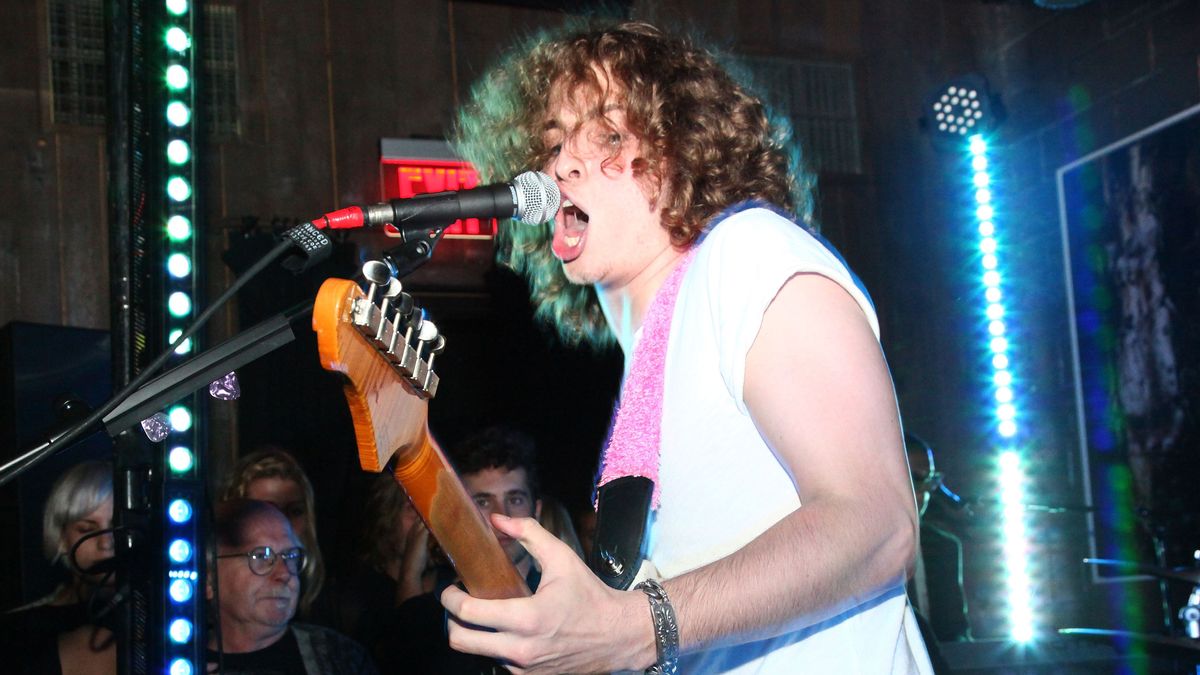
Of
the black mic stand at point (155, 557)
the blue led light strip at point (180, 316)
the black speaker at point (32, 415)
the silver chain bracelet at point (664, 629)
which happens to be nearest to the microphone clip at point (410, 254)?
the silver chain bracelet at point (664, 629)

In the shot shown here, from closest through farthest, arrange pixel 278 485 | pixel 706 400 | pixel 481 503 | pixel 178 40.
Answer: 1. pixel 706 400
2. pixel 178 40
3. pixel 481 503
4. pixel 278 485

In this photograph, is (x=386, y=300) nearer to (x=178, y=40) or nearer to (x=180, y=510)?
(x=180, y=510)

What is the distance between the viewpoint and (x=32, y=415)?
439cm

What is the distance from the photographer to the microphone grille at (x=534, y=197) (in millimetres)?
1604

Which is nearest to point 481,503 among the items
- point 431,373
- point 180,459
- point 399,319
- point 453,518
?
point 180,459

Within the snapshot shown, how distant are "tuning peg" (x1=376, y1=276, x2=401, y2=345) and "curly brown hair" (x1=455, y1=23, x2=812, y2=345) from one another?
1.89ft

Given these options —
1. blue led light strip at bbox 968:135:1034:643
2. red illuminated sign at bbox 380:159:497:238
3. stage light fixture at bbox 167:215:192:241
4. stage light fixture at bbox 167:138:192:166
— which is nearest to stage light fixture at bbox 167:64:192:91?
stage light fixture at bbox 167:138:192:166

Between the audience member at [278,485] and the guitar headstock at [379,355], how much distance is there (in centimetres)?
303

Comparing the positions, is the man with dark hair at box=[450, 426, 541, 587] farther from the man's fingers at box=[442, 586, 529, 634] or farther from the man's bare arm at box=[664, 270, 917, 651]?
the man's fingers at box=[442, 586, 529, 634]

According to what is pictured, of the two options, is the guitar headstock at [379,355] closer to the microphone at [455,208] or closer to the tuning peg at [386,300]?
the tuning peg at [386,300]

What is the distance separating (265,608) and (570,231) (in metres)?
2.03

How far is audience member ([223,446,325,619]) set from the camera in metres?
4.29

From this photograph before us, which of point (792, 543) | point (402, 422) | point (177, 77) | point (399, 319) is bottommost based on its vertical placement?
point (792, 543)

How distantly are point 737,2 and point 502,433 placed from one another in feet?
12.0
